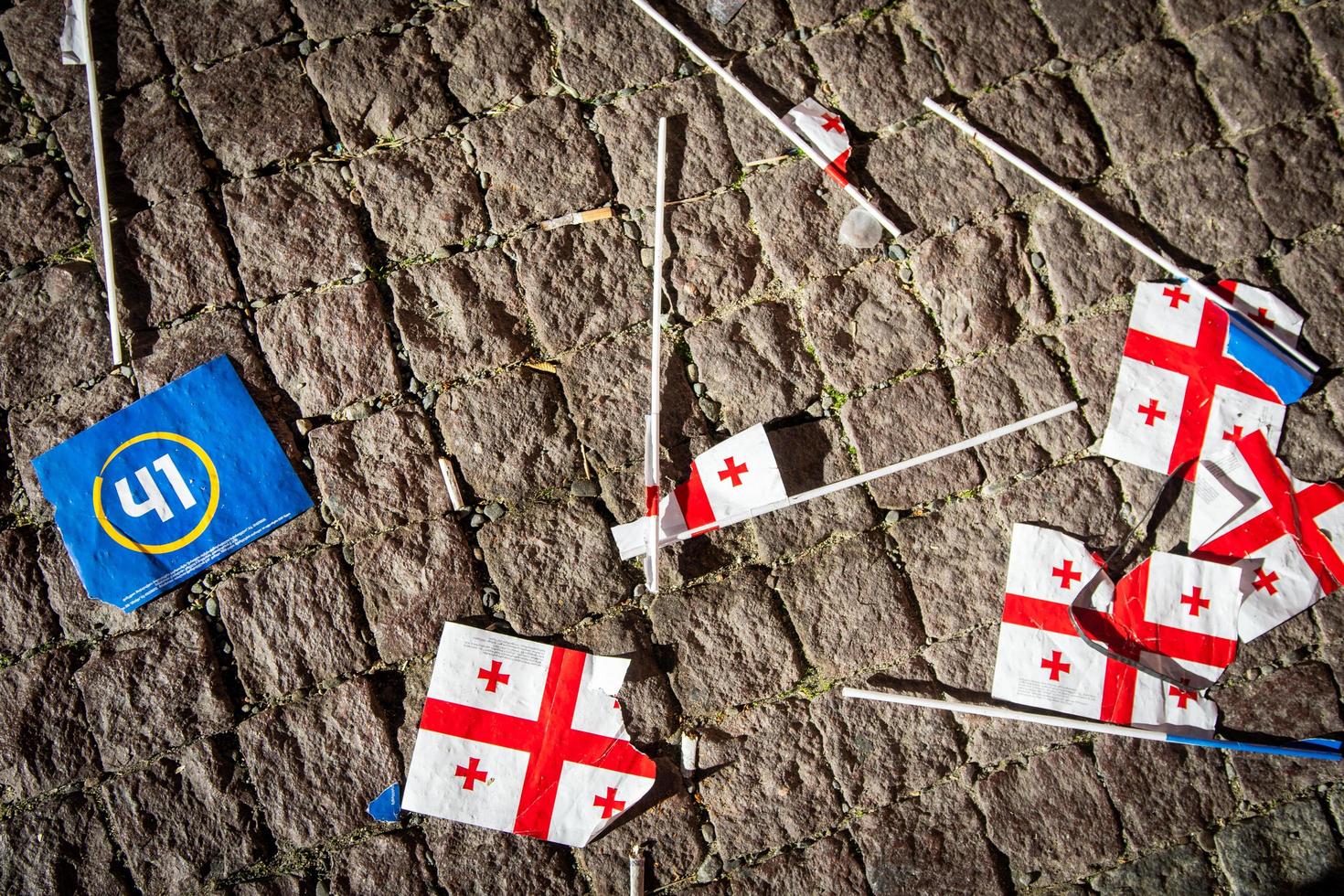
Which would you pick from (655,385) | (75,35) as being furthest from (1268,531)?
(75,35)

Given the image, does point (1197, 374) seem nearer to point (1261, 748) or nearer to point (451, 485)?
point (1261, 748)

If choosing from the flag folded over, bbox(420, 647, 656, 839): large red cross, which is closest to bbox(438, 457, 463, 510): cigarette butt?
bbox(420, 647, 656, 839): large red cross

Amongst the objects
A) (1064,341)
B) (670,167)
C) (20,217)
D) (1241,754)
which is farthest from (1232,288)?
(20,217)

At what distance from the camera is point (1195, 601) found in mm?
2807

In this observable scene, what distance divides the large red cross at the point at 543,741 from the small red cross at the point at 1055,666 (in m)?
1.37

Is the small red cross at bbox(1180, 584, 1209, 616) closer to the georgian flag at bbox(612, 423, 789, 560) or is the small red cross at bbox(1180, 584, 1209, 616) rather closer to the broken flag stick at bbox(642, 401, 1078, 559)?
the broken flag stick at bbox(642, 401, 1078, 559)

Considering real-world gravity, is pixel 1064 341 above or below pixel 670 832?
above

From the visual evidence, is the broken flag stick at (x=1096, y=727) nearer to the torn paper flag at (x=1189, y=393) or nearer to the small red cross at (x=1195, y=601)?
the small red cross at (x=1195, y=601)

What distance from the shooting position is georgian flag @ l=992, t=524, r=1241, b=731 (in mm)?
2789

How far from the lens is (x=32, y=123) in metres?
2.94

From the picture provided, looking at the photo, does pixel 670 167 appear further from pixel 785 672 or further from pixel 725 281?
pixel 785 672

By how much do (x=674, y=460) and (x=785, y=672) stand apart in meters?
0.81

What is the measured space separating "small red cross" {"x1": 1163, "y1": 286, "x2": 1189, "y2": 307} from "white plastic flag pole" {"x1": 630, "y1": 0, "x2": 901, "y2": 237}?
949mm

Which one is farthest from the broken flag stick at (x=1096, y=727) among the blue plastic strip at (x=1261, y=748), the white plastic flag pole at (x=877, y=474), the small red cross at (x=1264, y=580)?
the white plastic flag pole at (x=877, y=474)
